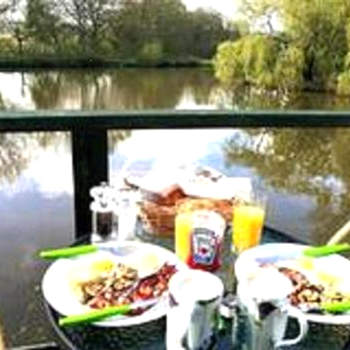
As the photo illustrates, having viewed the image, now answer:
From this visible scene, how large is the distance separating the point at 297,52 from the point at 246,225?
2740 cm

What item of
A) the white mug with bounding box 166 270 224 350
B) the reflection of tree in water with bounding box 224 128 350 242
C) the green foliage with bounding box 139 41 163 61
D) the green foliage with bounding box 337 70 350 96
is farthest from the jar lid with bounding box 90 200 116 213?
the green foliage with bounding box 139 41 163 61

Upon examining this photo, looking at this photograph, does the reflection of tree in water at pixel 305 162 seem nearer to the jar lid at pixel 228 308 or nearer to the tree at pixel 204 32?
the tree at pixel 204 32

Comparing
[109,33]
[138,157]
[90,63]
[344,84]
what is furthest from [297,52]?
[138,157]

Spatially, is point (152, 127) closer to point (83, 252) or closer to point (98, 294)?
point (83, 252)

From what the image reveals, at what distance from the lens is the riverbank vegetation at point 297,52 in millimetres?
26984

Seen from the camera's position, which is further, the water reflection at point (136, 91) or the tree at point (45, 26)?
the tree at point (45, 26)

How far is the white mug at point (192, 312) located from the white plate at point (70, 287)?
4.2 inches

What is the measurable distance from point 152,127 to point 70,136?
24 centimetres

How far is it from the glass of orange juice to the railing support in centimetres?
58

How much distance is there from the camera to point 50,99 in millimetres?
25328

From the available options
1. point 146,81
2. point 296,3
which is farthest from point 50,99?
point 296,3

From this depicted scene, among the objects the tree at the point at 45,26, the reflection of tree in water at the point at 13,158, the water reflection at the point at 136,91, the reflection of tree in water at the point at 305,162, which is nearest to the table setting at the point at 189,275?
the reflection of tree in water at the point at 13,158

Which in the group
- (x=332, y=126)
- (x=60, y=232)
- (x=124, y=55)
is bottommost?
(x=60, y=232)

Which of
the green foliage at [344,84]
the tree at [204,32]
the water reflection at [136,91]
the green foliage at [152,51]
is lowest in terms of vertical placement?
the water reflection at [136,91]
